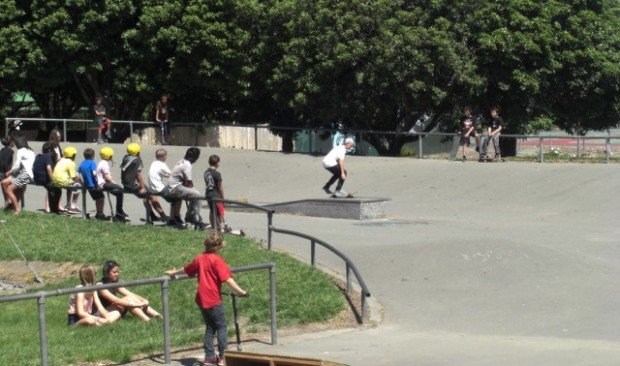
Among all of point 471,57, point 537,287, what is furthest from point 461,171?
point 537,287

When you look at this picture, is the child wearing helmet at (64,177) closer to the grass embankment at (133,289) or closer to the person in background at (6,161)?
the grass embankment at (133,289)

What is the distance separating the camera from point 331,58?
30.8 m

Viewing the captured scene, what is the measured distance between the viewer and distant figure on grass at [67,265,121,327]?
1299 cm

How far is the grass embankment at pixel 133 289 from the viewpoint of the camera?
11.9 m

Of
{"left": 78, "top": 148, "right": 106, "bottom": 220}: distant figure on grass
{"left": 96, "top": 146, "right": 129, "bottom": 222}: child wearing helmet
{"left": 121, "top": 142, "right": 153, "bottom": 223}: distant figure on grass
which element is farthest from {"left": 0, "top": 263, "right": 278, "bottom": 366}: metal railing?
{"left": 78, "top": 148, "right": 106, "bottom": 220}: distant figure on grass

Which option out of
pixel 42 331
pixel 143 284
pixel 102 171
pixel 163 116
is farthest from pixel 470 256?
pixel 163 116

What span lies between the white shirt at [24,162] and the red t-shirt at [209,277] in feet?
35.8

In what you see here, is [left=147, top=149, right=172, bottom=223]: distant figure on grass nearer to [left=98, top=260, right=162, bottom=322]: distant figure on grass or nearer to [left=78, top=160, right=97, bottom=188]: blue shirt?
[left=78, top=160, right=97, bottom=188]: blue shirt

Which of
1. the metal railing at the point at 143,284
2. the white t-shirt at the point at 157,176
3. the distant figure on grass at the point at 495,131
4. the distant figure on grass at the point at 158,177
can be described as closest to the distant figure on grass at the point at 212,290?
the metal railing at the point at 143,284

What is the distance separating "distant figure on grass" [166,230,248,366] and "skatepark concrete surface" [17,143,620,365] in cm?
95

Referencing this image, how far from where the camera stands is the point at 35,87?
123 feet

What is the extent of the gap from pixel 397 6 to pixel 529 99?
5.40m

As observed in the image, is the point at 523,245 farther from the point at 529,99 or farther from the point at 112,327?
the point at 529,99

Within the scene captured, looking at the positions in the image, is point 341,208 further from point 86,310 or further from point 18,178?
point 86,310
